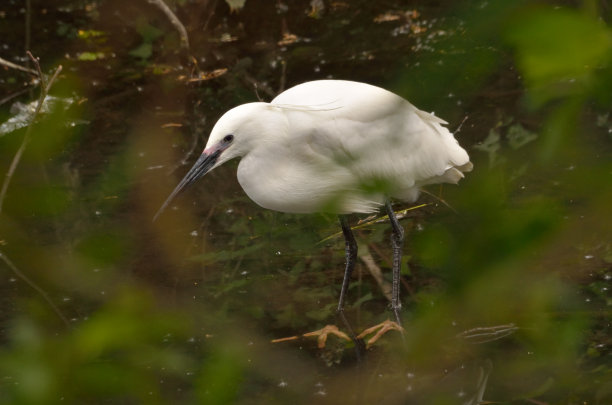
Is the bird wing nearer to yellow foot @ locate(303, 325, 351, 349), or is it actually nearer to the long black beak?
the long black beak

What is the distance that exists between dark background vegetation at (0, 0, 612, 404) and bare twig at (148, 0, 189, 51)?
0.15 metres

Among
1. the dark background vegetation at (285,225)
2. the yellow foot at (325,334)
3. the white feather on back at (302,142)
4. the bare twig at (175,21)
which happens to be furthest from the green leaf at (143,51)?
the yellow foot at (325,334)

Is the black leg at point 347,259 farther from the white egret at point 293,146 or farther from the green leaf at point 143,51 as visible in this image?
the green leaf at point 143,51

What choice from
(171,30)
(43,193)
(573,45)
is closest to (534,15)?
(573,45)

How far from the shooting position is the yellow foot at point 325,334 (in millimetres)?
2854

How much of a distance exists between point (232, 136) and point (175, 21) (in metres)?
2.75

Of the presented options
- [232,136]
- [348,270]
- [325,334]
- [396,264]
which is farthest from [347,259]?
[232,136]

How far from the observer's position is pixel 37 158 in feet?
2.27

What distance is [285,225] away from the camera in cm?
359

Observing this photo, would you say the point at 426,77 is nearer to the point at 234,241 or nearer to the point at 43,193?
the point at 43,193

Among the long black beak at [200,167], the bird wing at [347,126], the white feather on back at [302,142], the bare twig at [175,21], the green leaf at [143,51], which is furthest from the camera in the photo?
the green leaf at [143,51]

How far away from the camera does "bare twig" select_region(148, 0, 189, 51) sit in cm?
481

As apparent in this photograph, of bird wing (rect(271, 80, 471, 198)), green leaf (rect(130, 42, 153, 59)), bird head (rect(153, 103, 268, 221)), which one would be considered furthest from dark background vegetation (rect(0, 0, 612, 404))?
bird head (rect(153, 103, 268, 221))

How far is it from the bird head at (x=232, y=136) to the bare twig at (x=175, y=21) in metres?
2.42
